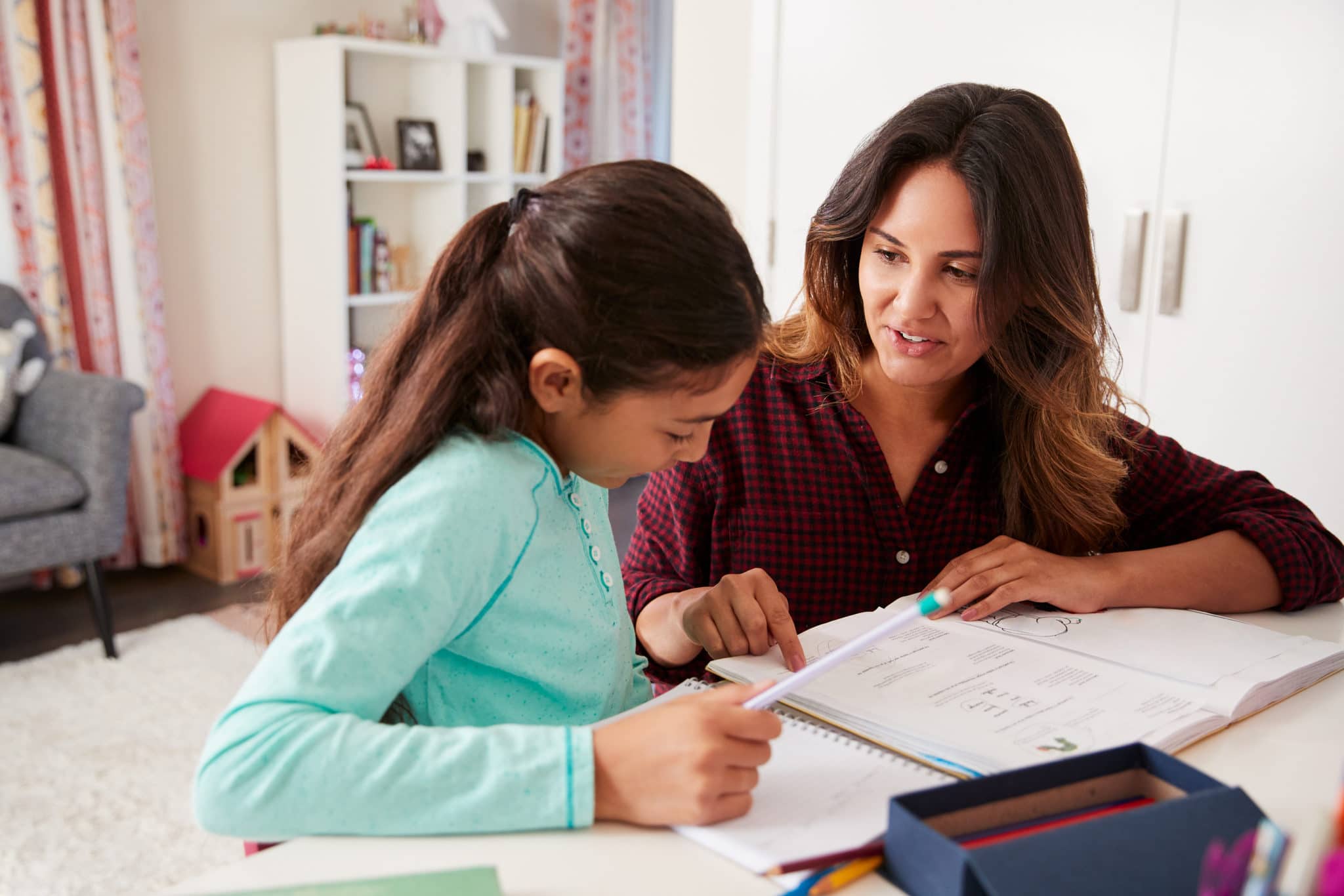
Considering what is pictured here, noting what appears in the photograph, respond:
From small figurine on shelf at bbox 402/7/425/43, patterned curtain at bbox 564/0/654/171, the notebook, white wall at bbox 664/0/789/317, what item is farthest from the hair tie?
patterned curtain at bbox 564/0/654/171

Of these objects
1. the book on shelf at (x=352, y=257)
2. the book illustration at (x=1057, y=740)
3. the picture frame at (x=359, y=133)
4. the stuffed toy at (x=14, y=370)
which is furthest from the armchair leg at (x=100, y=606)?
the book illustration at (x=1057, y=740)

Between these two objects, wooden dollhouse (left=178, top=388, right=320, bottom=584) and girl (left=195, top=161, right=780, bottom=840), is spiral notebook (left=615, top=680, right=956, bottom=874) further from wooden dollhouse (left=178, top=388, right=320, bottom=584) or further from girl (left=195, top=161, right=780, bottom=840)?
wooden dollhouse (left=178, top=388, right=320, bottom=584)

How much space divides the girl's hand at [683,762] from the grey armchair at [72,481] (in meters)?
2.47

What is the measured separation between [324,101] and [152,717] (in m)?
1.98

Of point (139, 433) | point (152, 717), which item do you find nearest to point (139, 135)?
point (139, 433)

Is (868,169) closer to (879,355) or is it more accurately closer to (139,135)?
(879,355)

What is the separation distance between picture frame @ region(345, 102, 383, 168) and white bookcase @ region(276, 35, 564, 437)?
90 mm

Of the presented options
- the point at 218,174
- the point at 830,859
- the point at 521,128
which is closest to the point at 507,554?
the point at 830,859

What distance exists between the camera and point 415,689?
91cm

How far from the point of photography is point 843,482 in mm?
1392

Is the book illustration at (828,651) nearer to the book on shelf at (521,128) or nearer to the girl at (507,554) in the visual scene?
the girl at (507,554)

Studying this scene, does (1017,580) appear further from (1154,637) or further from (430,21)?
(430,21)

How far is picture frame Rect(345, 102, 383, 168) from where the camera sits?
12.4 ft

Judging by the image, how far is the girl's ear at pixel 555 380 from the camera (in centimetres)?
85
